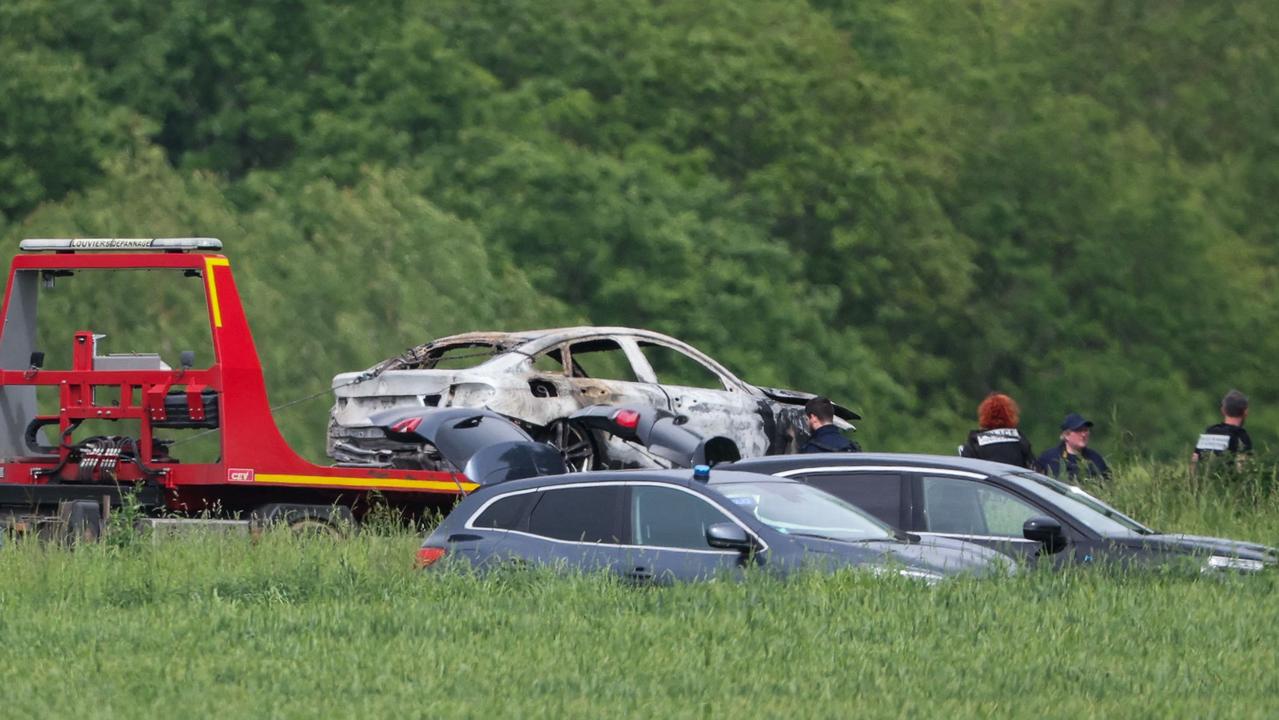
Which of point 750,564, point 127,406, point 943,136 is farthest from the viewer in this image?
point 943,136

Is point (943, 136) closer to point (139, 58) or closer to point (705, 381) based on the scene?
point (705, 381)

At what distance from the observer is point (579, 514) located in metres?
12.5

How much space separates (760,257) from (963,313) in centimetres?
612

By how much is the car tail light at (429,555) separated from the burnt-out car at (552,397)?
12.0 feet

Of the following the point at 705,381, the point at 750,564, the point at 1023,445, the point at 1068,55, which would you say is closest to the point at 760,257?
Answer: the point at 705,381

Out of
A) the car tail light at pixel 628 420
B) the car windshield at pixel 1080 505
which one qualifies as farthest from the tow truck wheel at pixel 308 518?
the car windshield at pixel 1080 505

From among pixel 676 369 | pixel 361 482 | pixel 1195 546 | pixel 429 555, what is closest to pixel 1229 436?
pixel 1195 546

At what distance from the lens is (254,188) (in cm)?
3891

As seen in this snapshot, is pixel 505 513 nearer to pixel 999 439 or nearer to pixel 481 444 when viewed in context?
pixel 481 444

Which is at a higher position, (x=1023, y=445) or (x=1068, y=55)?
(x=1068, y=55)

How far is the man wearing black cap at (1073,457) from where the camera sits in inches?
685

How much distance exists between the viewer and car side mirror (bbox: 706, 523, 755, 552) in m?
11.8

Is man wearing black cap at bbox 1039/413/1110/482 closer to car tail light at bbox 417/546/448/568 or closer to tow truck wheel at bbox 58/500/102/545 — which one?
car tail light at bbox 417/546/448/568

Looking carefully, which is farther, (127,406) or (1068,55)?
(1068,55)
